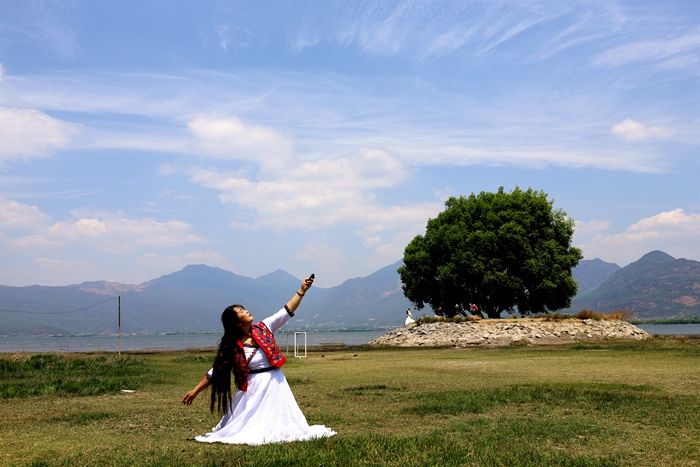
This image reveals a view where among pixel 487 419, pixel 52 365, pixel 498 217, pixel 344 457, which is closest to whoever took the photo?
pixel 344 457

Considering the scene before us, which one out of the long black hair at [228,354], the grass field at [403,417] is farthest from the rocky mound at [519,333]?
the long black hair at [228,354]

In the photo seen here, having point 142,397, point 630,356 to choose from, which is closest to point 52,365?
point 142,397

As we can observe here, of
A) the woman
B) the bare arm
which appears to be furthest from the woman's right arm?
the bare arm

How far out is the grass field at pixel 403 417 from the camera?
1014cm

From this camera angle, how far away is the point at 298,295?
1154 centimetres

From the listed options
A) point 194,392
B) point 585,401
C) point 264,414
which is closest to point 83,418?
point 194,392

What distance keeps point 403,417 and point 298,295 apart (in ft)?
15.6

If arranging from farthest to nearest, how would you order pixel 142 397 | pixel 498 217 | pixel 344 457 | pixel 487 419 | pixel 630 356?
pixel 498 217 → pixel 630 356 → pixel 142 397 → pixel 487 419 → pixel 344 457

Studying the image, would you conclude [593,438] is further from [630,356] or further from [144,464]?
[630,356]

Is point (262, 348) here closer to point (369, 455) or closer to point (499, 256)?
point (369, 455)

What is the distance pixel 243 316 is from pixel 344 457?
3.19 m

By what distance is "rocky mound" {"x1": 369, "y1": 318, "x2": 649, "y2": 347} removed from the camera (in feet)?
170

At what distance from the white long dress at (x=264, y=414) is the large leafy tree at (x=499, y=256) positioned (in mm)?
50972

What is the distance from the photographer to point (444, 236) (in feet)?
216
